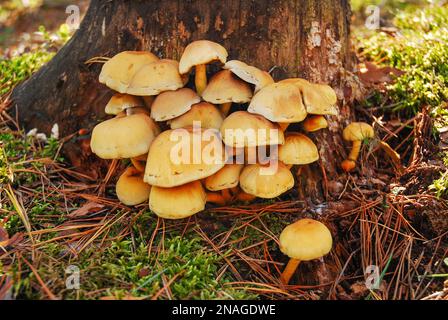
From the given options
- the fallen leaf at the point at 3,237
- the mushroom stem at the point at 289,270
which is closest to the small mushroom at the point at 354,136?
the mushroom stem at the point at 289,270

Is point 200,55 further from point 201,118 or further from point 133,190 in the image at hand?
point 133,190

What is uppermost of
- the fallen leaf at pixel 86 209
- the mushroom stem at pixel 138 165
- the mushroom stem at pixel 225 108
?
the mushroom stem at pixel 225 108

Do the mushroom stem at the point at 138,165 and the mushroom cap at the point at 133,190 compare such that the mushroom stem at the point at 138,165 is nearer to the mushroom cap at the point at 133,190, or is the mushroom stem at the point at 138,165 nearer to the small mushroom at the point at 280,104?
the mushroom cap at the point at 133,190

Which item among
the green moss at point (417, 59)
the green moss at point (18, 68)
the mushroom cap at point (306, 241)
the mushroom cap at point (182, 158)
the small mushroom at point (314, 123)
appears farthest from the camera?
the green moss at point (18, 68)

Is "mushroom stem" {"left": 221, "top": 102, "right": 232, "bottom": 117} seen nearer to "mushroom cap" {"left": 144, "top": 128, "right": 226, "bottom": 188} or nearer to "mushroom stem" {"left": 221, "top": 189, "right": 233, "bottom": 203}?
"mushroom cap" {"left": 144, "top": 128, "right": 226, "bottom": 188}

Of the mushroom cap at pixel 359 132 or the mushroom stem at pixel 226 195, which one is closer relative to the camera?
the mushroom stem at pixel 226 195
